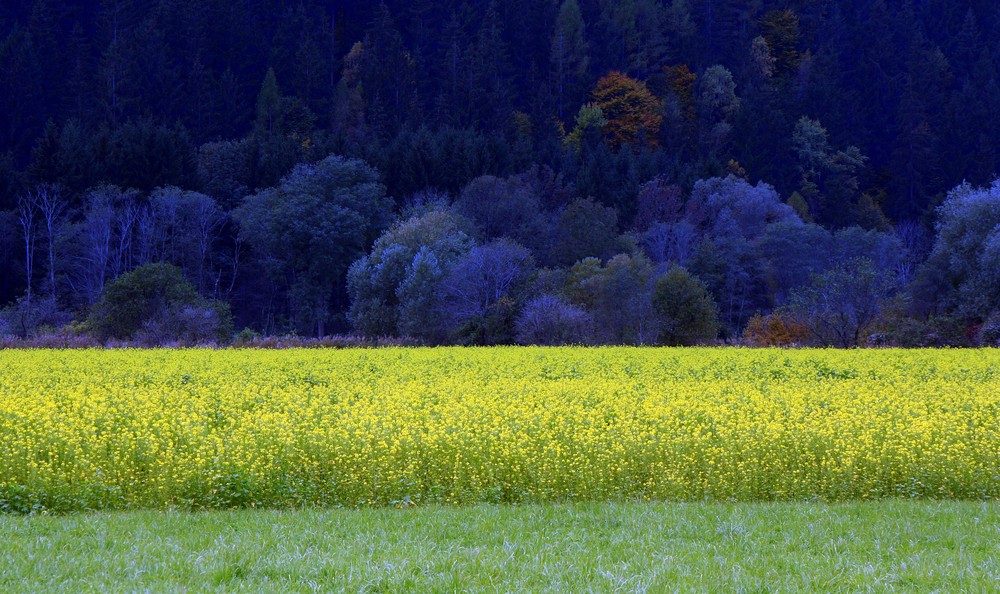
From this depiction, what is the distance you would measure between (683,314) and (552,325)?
5572 millimetres

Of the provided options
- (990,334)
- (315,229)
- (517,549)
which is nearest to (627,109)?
(315,229)

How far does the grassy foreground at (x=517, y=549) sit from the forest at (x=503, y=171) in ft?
103

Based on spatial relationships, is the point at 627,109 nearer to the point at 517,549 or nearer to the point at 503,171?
the point at 503,171

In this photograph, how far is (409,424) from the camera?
13.5m

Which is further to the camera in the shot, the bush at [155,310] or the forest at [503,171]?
the forest at [503,171]

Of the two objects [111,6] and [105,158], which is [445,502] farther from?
[111,6]

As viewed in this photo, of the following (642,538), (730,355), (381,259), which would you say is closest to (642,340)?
(730,355)

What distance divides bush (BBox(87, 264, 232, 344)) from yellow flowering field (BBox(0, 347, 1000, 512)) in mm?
24177

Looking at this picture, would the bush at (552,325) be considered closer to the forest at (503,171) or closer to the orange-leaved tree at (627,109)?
the forest at (503,171)

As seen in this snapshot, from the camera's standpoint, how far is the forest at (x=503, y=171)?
45.5m

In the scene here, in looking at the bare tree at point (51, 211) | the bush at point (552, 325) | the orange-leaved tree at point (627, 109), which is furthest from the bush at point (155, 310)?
the orange-leaved tree at point (627, 109)

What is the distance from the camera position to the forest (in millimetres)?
45500

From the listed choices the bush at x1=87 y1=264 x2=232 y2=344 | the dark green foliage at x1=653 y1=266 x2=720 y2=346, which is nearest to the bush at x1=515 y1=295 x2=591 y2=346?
the dark green foliage at x1=653 y1=266 x2=720 y2=346

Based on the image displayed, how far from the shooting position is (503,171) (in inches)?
3125
